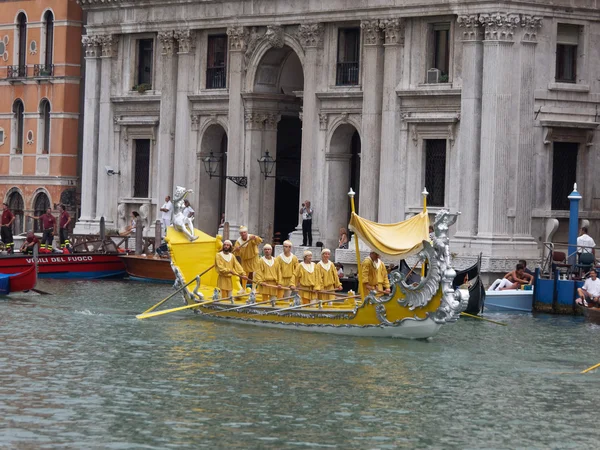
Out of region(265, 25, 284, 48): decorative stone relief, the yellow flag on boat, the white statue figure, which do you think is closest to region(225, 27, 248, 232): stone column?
region(265, 25, 284, 48): decorative stone relief

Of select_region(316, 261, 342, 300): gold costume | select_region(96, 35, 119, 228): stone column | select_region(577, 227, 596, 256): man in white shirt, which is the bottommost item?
select_region(316, 261, 342, 300): gold costume

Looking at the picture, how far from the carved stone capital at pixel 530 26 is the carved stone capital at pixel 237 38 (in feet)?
30.8

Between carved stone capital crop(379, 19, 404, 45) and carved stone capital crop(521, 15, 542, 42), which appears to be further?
carved stone capital crop(379, 19, 404, 45)

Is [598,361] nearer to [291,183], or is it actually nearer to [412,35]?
[412,35]

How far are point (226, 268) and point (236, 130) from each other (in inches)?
563

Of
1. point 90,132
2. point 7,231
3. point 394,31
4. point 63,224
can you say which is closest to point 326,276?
point 394,31

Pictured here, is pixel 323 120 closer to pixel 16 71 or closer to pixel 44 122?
pixel 44 122

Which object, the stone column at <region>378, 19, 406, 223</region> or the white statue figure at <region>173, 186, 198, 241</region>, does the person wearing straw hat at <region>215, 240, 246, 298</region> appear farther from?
the stone column at <region>378, 19, 406, 223</region>

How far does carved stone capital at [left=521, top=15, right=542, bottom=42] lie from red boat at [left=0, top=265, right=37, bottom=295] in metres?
12.9

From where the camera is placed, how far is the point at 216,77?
49938mm

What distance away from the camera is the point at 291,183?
52000 mm

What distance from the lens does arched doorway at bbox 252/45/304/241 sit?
160 ft

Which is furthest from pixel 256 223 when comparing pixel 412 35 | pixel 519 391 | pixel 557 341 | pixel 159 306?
pixel 519 391

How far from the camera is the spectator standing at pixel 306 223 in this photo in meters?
46.2
